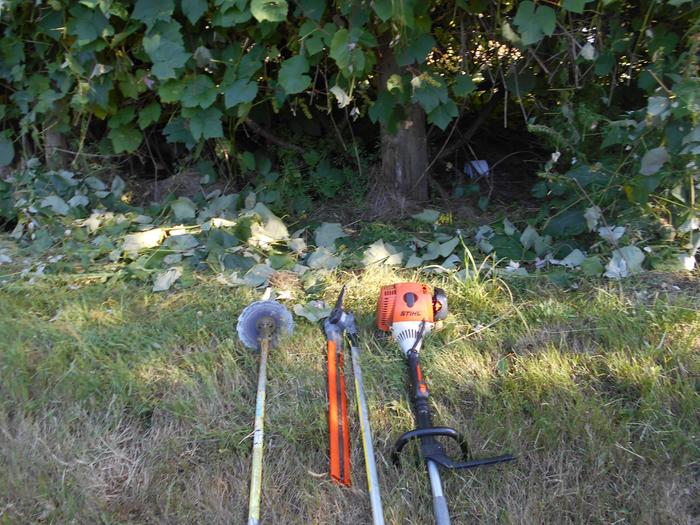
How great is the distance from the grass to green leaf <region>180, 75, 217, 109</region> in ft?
4.11

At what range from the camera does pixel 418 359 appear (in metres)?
2.74

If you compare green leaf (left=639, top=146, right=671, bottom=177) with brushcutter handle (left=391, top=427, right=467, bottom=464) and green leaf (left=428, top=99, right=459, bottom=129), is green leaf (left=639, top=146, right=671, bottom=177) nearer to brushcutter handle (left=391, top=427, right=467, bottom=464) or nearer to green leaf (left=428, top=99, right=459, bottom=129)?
green leaf (left=428, top=99, right=459, bottom=129)

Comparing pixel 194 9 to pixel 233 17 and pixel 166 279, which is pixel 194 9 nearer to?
pixel 233 17

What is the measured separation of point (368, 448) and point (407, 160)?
2249 mm

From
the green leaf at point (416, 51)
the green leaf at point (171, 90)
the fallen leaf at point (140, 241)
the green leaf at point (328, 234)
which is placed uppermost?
the green leaf at point (416, 51)

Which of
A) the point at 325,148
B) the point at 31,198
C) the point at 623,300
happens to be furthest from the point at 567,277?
the point at 31,198

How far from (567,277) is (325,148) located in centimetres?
200

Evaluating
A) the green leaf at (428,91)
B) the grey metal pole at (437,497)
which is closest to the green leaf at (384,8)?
the green leaf at (428,91)

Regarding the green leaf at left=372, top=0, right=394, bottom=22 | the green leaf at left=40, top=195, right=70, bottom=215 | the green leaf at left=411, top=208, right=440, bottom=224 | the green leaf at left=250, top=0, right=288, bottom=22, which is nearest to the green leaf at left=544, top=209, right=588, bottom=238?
the green leaf at left=411, top=208, right=440, bottom=224

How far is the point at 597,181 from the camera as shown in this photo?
3438 millimetres

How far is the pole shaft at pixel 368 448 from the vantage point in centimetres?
225

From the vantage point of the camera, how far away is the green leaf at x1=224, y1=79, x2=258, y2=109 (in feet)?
12.2

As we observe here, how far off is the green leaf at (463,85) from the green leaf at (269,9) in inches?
39.6

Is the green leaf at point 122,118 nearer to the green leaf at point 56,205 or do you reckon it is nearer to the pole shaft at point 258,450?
the green leaf at point 56,205
